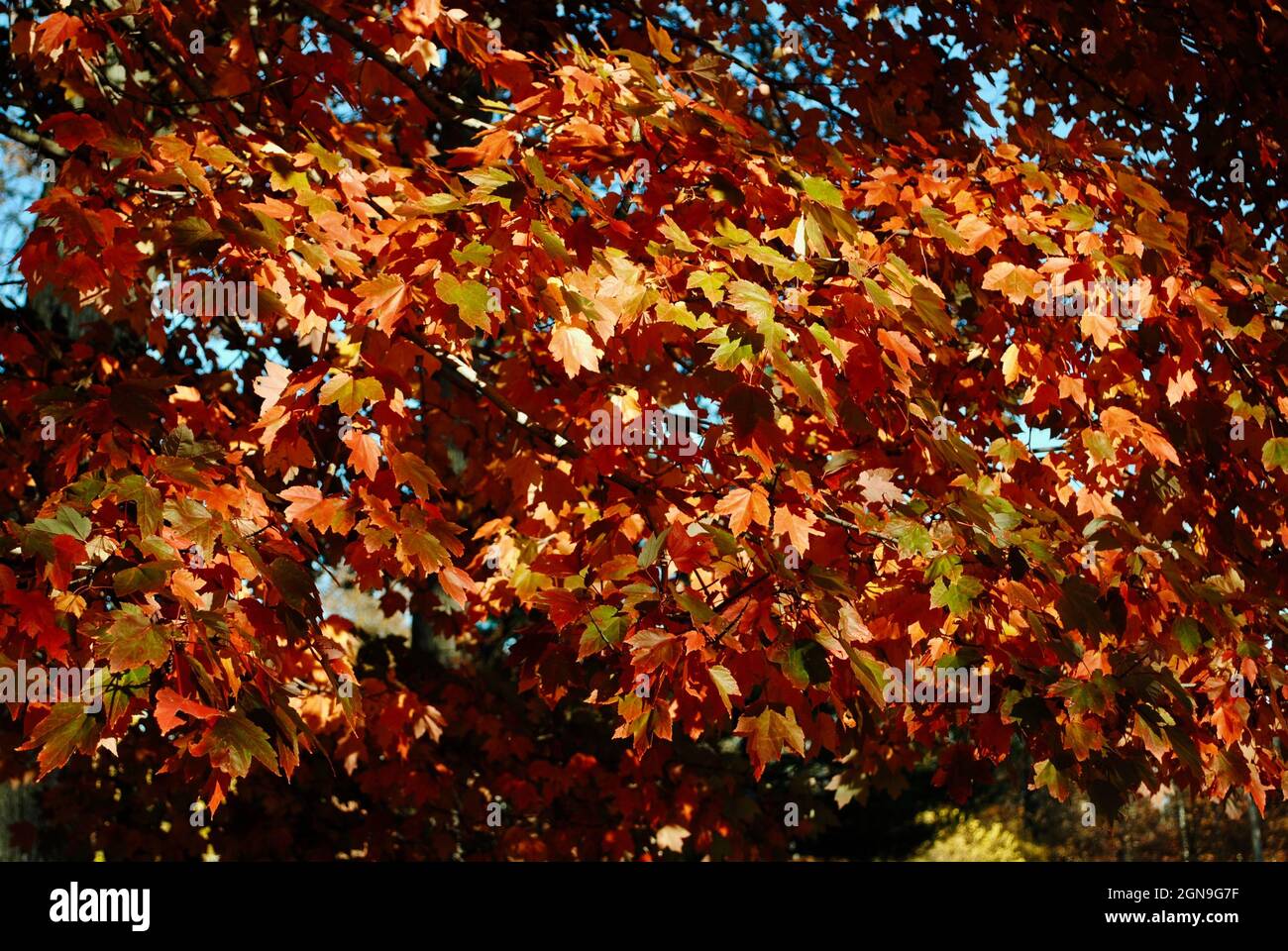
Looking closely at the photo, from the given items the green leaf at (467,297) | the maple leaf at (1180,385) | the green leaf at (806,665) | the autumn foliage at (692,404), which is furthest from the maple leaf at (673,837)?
the green leaf at (467,297)

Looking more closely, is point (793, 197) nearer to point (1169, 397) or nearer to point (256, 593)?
point (1169, 397)

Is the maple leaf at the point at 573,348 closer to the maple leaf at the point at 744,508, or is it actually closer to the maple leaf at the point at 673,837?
the maple leaf at the point at 744,508

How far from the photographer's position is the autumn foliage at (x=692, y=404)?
3271 mm

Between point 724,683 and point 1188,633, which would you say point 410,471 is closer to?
point 724,683

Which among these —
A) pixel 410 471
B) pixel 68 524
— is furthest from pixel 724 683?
pixel 68 524

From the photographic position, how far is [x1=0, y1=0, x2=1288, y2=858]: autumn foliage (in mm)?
3271

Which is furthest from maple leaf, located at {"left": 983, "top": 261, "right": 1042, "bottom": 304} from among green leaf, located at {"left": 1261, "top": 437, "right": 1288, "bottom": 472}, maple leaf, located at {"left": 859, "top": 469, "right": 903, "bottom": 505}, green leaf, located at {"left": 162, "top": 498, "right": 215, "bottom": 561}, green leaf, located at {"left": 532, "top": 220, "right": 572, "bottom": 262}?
green leaf, located at {"left": 162, "top": 498, "right": 215, "bottom": 561}

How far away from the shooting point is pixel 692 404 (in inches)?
169

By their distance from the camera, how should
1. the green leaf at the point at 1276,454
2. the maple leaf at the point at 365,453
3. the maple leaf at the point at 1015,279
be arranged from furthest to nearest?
the maple leaf at the point at 1015,279, the green leaf at the point at 1276,454, the maple leaf at the point at 365,453

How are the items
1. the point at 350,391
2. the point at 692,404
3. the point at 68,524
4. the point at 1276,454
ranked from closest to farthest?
1. the point at 68,524
2. the point at 350,391
3. the point at 1276,454
4. the point at 692,404

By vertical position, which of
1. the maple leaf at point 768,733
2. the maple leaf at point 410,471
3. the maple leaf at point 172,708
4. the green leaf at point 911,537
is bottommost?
the maple leaf at point 768,733

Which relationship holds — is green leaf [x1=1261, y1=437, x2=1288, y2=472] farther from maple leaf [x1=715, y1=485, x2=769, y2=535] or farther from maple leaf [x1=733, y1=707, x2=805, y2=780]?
maple leaf [x1=733, y1=707, x2=805, y2=780]

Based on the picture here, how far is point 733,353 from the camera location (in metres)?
3.17
